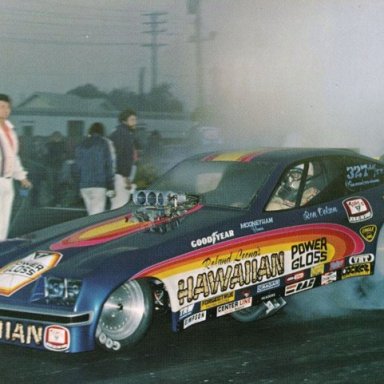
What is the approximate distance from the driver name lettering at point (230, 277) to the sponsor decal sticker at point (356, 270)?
2.58 ft

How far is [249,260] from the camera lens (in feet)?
18.5

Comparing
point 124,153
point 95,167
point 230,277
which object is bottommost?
point 230,277

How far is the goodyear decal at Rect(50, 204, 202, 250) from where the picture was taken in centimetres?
554

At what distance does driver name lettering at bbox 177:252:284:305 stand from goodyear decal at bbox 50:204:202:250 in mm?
533

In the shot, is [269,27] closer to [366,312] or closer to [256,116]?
[256,116]

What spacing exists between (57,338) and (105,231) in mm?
1038

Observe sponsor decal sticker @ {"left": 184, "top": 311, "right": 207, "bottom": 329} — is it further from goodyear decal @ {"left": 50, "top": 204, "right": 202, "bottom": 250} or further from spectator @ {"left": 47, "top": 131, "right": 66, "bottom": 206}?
spectator @ {"left": 47, "top": 131, "right": 66, "bottom": 206}

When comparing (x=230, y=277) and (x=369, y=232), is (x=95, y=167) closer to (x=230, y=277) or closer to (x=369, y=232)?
(x=369, y=232)

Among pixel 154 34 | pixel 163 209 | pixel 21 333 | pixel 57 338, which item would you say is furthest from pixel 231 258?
pixel 154 34

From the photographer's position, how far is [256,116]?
655 inches

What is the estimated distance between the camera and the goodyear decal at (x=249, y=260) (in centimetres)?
523

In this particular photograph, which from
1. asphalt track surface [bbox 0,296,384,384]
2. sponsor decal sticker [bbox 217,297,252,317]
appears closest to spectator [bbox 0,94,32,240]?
asphalt track surface [bbox 0,296,384,384]

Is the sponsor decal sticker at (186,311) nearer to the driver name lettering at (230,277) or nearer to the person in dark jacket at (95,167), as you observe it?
the driver name lettering at (230,277)

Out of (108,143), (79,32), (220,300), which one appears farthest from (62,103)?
(220,300)
